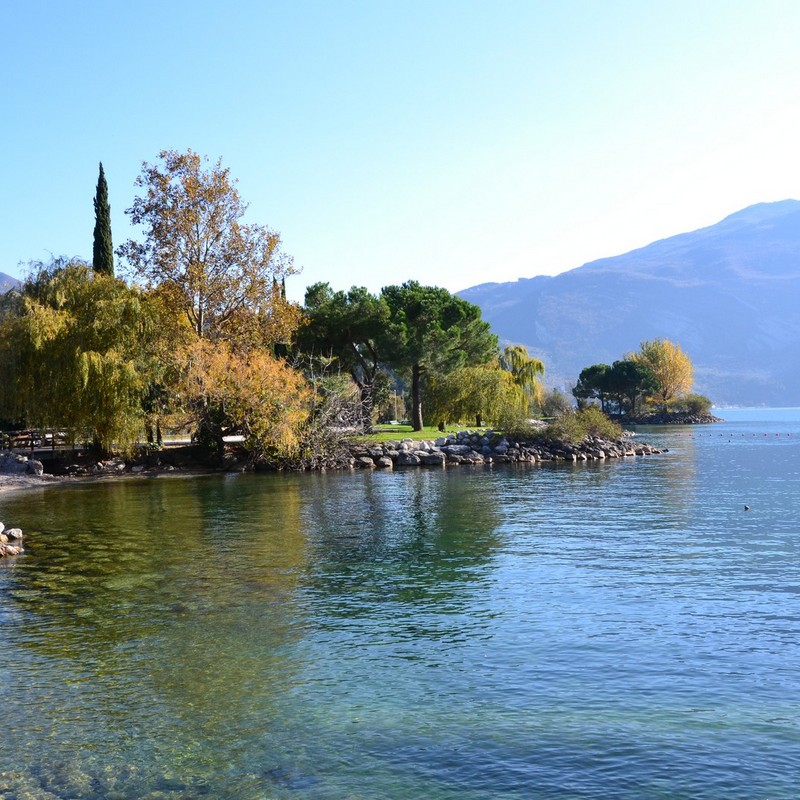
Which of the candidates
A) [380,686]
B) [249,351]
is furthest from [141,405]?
[380,686]

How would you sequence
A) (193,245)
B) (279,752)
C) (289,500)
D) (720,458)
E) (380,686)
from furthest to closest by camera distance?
(720,458) < (193,245) < (289,500) < (380,686) < (279,752)

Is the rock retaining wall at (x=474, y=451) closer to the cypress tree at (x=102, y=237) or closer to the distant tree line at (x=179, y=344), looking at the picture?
the distant tree line at (x=179, y=344)

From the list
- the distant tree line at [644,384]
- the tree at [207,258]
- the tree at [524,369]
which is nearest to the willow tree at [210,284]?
the tree at [207,258]

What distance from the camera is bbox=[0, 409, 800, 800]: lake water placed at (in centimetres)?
841

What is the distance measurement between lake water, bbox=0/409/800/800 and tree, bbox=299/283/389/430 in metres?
35.4

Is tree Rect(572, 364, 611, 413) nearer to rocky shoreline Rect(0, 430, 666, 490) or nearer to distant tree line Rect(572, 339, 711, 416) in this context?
distant tree line Rect(572, 339, 711, 416)

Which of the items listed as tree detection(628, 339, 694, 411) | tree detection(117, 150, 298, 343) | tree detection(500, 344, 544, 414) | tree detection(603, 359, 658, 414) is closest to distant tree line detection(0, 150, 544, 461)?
tree detection(117, 150, 298, 343)

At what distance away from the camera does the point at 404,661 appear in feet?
38.9

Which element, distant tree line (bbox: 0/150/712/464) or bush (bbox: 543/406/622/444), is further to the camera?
bush (bbox: 543/406/622/444)

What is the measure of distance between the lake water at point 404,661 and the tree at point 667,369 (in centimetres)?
10747

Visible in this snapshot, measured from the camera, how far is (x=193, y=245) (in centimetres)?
4647

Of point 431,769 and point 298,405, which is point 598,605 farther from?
point 298,405

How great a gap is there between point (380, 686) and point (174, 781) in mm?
3307

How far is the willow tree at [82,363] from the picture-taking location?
4059 centimetres
